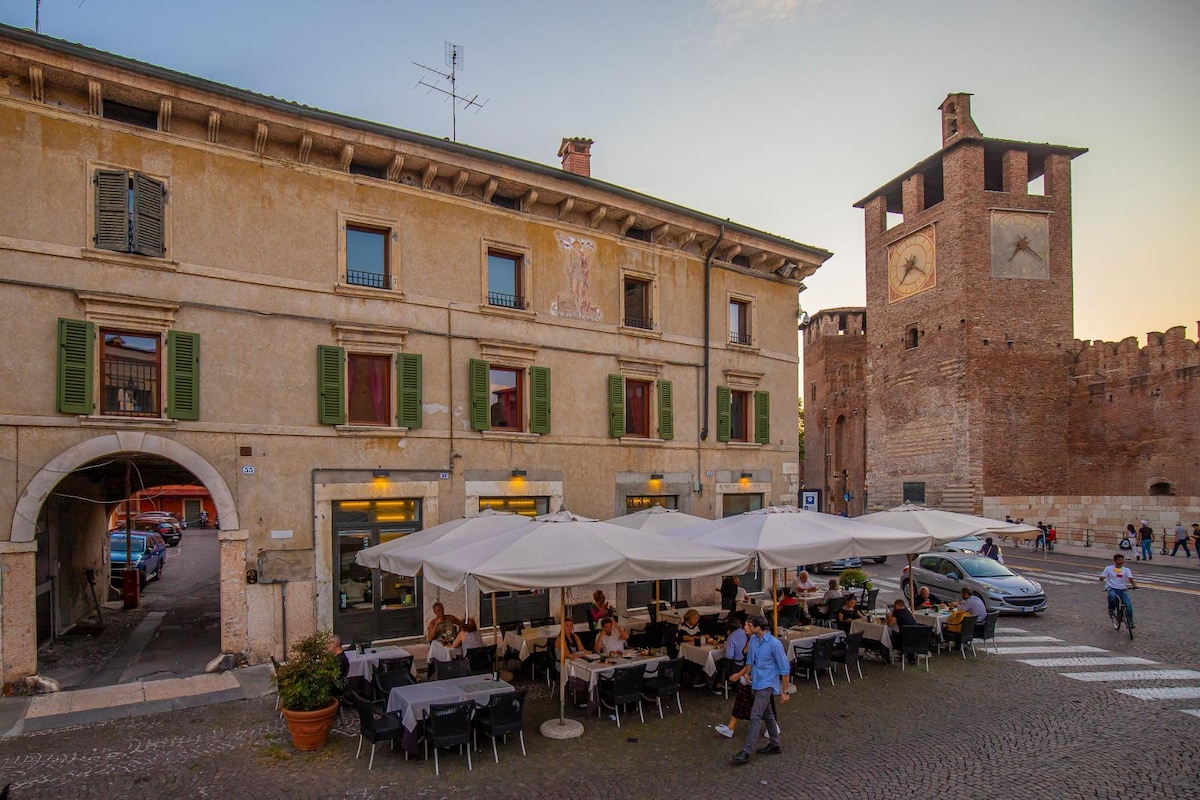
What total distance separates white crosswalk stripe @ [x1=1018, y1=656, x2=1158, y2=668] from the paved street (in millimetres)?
718

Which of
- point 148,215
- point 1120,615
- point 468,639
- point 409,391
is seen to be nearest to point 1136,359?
point 1120,615

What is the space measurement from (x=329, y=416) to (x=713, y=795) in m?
10.1

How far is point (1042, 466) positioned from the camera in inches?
1593

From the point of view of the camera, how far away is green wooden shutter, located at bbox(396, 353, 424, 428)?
50.0 ft

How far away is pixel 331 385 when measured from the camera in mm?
14516

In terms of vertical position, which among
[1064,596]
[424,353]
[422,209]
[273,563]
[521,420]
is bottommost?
[1064,596]

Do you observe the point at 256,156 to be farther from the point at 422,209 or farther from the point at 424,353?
the point at 424,353

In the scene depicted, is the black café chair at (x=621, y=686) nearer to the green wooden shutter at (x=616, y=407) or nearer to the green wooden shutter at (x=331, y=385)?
the green wooden shutter at (x=331, y=385)

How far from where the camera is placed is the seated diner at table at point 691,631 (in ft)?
40.1

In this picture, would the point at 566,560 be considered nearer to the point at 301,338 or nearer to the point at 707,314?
the point at 301,338

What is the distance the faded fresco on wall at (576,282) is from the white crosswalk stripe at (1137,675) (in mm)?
12444

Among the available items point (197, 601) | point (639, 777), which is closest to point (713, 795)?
point (639, 777)

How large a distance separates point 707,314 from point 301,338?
1099 cm

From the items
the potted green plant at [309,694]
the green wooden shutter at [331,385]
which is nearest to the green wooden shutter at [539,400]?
the green wooden shutter at [331,385]
